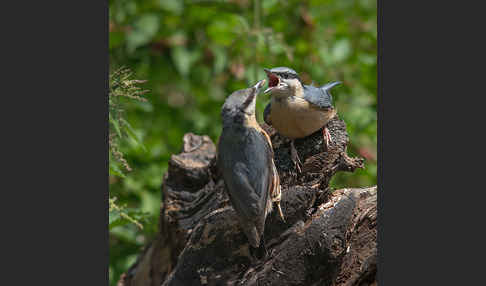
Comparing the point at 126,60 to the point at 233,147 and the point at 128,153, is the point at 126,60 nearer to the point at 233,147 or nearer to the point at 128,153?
the point at 128,153

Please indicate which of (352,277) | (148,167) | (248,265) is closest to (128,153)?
(148,167)

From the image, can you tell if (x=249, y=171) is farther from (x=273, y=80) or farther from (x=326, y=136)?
(x=326, y=136)

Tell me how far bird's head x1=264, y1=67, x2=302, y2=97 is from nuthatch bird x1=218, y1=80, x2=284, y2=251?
0.25 meters

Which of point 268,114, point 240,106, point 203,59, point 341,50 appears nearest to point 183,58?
point 203,59

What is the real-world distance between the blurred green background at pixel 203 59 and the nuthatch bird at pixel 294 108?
0.67 meters

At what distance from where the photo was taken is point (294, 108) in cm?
280

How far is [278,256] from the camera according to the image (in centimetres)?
271

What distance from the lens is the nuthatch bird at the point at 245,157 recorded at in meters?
2.45

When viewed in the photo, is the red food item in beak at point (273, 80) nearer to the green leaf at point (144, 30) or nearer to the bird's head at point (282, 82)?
the bird's head at point (282, 82)

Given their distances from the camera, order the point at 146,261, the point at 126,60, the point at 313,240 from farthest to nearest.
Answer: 1. the point at 126,60
2. the point at 146,261
3. the point at 313,240

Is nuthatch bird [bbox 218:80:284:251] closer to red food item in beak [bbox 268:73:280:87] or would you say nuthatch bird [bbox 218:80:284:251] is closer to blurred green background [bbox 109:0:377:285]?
red food item in beak [bbox 268:73:280:87]

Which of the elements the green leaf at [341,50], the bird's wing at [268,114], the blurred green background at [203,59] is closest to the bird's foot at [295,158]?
the bird's wing at [268,114]

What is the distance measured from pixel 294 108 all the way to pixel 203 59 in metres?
2.14

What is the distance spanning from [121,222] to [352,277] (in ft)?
4.39
